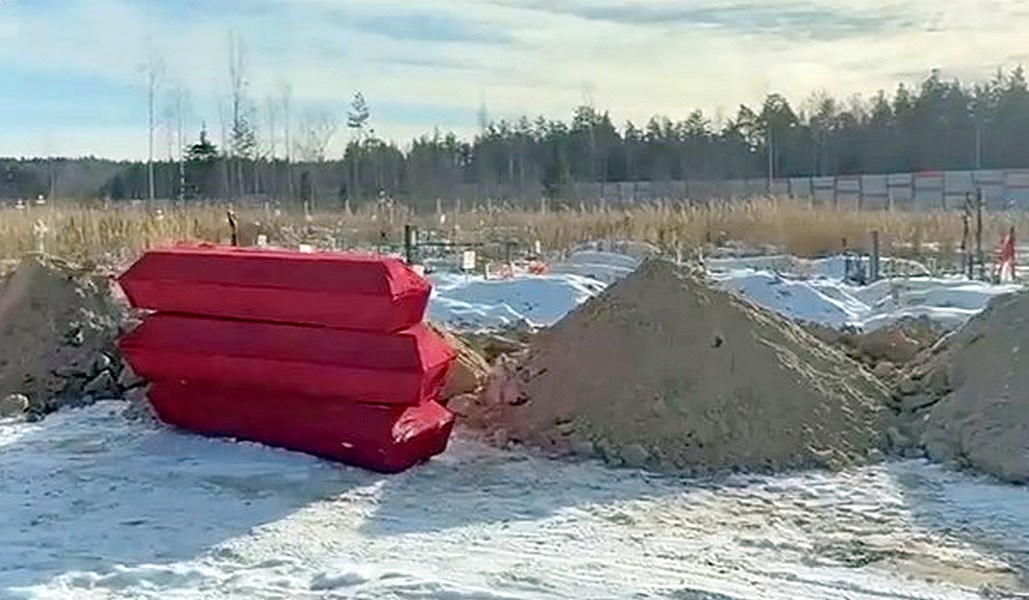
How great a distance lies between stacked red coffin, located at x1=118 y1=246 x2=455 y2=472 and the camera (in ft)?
20.9

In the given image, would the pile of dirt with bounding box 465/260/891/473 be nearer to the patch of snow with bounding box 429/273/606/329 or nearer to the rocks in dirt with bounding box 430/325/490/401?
the rocks in dirt with bounding box 430/325/490/401

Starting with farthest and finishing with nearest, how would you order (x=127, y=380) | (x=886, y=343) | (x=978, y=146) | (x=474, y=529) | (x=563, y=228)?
(x=978, y=146) → (x=563, y=228) → (x=886, y=343) → (x=127, y=380) → (x=474, y=529)

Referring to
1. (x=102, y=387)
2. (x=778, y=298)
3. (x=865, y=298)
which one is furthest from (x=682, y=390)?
(x=865, y=298)

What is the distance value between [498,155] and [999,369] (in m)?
56.2

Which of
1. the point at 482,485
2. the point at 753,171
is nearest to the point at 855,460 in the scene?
the point at 482,485

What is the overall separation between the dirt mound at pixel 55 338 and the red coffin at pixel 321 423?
4.76ft

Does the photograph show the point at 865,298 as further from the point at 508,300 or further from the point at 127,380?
the point at 127,380

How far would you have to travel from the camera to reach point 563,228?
69.5ft

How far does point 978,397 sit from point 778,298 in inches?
230

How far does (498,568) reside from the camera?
4758 millimetres

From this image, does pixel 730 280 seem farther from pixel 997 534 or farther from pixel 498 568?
pixel 498 568


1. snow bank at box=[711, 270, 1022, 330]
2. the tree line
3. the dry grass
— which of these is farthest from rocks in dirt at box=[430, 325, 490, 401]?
the tree line

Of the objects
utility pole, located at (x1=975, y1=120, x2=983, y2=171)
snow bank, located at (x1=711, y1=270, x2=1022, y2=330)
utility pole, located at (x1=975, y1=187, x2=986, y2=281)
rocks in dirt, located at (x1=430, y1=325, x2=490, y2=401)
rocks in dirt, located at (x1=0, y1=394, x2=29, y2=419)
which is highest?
utility pole, located at (x1=975, y1=120, x2=983, y2=171)

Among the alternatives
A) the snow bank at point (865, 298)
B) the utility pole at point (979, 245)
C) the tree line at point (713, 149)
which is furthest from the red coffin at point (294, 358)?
the tree line at point (713, 149)
